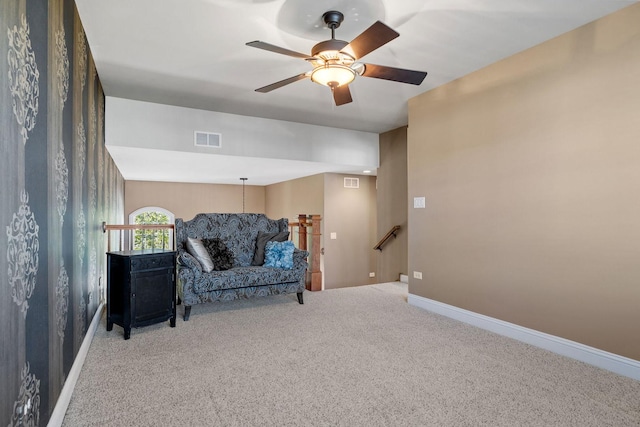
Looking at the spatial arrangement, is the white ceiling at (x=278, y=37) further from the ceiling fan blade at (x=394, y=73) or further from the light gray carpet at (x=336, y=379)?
the light gray carpet at (x=336, y=379)

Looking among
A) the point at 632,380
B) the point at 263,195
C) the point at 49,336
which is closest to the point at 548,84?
the point at 632,380

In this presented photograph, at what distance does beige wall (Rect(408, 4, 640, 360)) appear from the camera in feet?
8.41

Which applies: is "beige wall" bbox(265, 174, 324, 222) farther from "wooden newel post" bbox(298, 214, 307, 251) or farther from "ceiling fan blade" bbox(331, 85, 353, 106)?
"ceiling fan blade" bbox(331, 85, 353, 106)

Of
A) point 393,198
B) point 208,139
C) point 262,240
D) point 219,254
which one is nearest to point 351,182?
point 393,198

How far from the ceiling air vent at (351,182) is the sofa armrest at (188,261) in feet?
12.7

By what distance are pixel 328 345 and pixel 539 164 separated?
7.95 ft

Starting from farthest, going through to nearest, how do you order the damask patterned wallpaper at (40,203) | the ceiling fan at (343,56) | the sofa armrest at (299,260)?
the sofa armrest at (299,260) < the ceiling fan at (343,56) < the damask patterned wallpaper at (40,203)

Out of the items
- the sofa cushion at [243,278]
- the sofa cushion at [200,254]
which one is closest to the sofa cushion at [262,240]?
the sofa cushion at [243,278]

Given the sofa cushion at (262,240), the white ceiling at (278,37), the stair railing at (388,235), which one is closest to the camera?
the white ceiling at (278,37)

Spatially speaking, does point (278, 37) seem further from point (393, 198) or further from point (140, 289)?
point (393, 198)

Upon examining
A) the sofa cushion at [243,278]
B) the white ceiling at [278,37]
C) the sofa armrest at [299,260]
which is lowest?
the sofa cushion at [243,278]

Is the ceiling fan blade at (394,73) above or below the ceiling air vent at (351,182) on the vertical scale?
above

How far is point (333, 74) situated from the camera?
260 cm

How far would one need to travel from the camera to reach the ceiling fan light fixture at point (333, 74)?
2551 millimetres
